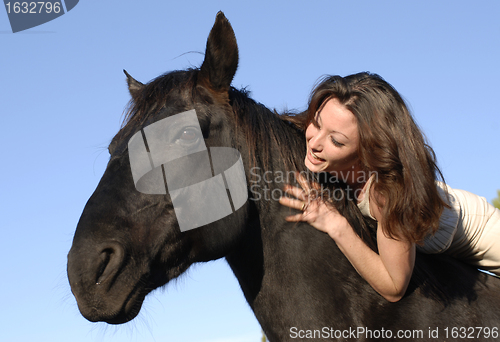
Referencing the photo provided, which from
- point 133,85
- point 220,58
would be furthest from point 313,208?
point 133,85

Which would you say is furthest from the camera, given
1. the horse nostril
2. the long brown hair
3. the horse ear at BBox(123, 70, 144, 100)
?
the horse ear at BBox(123, 70, 144, 100)

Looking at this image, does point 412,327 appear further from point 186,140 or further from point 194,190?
point 186,140

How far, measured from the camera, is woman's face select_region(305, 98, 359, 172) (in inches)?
100

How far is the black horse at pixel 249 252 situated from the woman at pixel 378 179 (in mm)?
116

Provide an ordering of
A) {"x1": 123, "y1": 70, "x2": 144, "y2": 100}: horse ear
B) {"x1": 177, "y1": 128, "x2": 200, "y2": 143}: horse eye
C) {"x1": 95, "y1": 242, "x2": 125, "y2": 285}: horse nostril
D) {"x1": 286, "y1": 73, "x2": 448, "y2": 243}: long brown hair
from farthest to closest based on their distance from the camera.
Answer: {"x1": 123, "y1": 70, "x2": 144, "y2": 100}: horse ear
{"x1": 177, "y1": 128, "x2": 200, "y2": 143}: horse eye
{"x1": 286, "y1": 73, "x2": 448, "y2": 243}: long brown hair
{"x1": 95, "y1": 242, "x2": 125, "y2": 285}: horse nostril

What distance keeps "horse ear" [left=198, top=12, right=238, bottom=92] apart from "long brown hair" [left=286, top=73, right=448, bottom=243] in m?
0.59

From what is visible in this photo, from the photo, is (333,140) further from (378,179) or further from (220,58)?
(220,58)

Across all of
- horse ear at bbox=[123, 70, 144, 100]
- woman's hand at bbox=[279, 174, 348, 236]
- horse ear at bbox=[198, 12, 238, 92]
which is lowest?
woman's hand at bbox=[279, 174, 348, 236]

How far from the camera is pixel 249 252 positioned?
2.63m

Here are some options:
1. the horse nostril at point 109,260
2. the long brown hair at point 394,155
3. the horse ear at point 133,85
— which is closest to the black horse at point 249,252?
the horse nostril at point 109,260

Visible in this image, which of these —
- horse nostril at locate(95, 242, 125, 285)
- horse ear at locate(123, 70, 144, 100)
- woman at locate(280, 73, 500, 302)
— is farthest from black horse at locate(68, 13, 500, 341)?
horse ear at locate(123, 70, 144, 100)

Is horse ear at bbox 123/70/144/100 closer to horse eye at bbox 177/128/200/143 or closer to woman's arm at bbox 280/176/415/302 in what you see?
horse eye at bbox 177/128/200/143

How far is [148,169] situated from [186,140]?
286mm

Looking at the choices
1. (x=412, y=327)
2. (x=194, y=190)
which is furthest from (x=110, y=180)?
(x=412, y=327)
